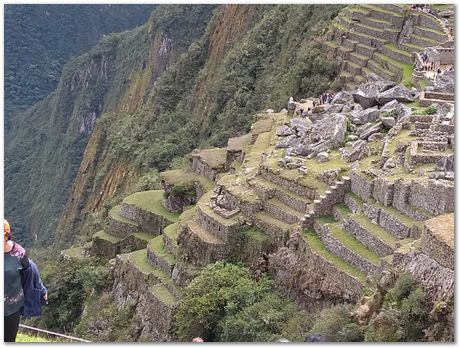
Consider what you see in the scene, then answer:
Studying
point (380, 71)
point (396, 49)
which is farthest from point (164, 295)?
point (396, 49)

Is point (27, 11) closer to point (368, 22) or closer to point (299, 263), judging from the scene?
point (368, 22)

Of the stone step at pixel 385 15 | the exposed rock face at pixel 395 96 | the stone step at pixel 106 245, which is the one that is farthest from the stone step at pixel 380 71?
the stone step at pixel 106 245

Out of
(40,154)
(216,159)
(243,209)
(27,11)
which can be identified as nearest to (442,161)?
(243,209)

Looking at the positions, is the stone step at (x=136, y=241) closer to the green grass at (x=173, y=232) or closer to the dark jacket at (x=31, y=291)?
the green grass at (x=173, y=232)

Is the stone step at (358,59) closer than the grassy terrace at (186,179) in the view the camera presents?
No

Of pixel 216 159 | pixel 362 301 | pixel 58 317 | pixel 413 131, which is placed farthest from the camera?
pixel 216 159

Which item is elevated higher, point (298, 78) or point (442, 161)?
point (442, 161)
